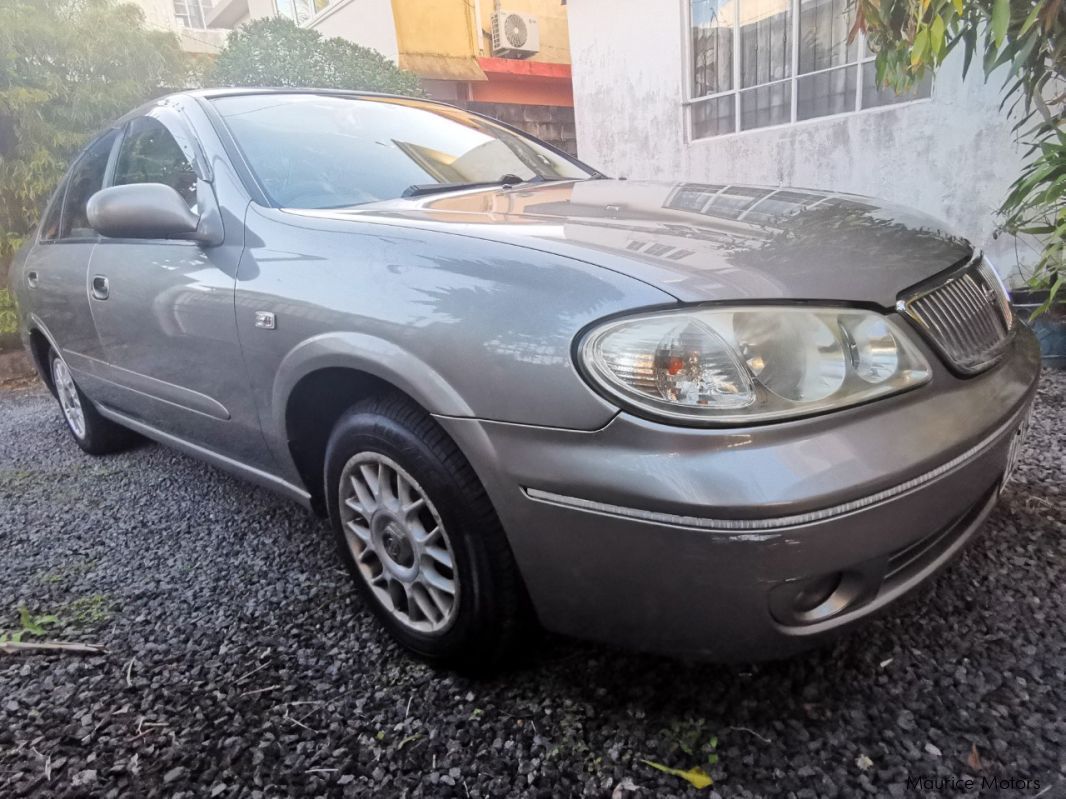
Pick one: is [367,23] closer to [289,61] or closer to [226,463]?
[289,61]

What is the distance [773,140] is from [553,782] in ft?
19.3

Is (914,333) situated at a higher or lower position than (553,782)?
higher

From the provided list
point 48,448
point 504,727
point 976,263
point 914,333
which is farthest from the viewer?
point 48,448

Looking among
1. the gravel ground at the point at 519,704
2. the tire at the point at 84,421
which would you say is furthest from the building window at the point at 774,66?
the tire at the point at 84,421

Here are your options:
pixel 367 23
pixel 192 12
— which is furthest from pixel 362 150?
pixel 192 12

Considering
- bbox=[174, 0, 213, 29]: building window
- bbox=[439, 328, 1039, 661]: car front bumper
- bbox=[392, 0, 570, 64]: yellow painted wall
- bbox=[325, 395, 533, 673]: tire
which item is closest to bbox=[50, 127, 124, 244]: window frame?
bbox=[325, 395, 533, 673]: tire

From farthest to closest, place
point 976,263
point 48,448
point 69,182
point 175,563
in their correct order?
point 48,448 < point 69,182 < point 175,563 < point 976,263

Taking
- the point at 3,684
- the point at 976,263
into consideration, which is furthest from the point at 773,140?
the point at 3,684

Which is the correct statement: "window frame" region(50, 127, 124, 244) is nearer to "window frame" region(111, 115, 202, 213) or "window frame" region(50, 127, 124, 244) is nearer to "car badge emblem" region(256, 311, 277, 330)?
"window frame" region(111, 115, 202, 213)

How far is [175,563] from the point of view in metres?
2.35

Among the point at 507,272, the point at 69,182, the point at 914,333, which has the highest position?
the point at 69,182

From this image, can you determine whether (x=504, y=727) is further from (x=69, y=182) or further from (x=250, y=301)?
(x=69, y=182)

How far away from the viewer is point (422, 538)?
5.22 ft

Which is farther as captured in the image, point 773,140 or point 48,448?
point 773,140
